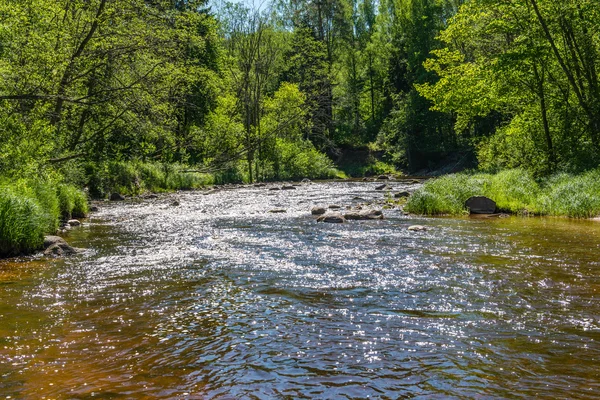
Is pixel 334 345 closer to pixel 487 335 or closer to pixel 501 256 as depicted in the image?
pixel 487 335

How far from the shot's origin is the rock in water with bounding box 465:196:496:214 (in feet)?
59.0

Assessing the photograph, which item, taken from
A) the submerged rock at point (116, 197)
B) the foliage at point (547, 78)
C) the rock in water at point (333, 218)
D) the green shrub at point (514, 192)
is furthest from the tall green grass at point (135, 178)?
the foliage at point (547, 78)

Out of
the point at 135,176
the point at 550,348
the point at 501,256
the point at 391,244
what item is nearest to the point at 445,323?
the point at 550,348

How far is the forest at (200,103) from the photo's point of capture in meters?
13.9

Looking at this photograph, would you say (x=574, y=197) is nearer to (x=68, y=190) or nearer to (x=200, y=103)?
(x=68, y=190)

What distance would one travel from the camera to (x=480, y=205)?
1811 cm

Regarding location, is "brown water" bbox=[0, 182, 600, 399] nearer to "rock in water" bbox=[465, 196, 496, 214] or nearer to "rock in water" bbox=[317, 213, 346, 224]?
"rock in water" bbox=[317, 213, 346, 224]

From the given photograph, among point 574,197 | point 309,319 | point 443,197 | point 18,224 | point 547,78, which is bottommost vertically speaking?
point 309,319

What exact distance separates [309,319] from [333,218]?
983cm

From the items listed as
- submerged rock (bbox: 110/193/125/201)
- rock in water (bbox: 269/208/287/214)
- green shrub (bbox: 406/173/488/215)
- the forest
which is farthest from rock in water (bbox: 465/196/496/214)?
submerged rock (bbox: 110/193/125/201)

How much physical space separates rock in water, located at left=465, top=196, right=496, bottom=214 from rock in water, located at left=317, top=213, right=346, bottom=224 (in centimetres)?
538

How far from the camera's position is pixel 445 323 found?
19.7 feet

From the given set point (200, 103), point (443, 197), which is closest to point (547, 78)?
point (443, 197)

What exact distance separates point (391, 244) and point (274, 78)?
54.7m
